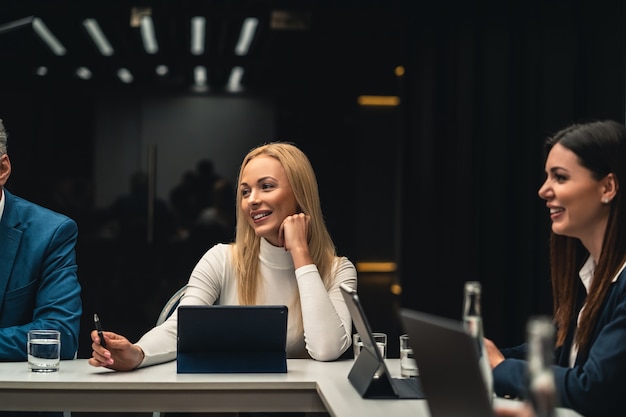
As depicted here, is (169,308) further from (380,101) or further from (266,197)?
(380,101)

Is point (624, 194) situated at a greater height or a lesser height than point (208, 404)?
greater

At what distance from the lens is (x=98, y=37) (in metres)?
7.04

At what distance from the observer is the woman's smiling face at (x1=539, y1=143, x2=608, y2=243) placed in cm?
234

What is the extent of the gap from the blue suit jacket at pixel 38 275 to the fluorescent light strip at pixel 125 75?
4.24 m

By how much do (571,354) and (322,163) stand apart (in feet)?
16.2

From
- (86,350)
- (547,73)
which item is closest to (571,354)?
(547,73)

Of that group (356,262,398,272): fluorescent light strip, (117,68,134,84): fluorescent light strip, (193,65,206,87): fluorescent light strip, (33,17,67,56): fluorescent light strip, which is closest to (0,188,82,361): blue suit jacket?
(33,17,67,56): fluorescent light strip

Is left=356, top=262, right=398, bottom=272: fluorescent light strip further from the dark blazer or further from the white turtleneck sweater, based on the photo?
the dark blazer

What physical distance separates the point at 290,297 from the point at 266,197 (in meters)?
0.35

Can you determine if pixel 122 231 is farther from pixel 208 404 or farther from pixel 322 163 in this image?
pixel 208 404

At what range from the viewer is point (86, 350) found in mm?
6406

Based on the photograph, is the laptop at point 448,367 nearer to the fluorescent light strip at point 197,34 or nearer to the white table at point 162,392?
the white table at point 162,392

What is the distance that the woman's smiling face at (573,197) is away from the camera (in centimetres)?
234

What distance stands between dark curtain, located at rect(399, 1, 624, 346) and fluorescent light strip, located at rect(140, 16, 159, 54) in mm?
1952
